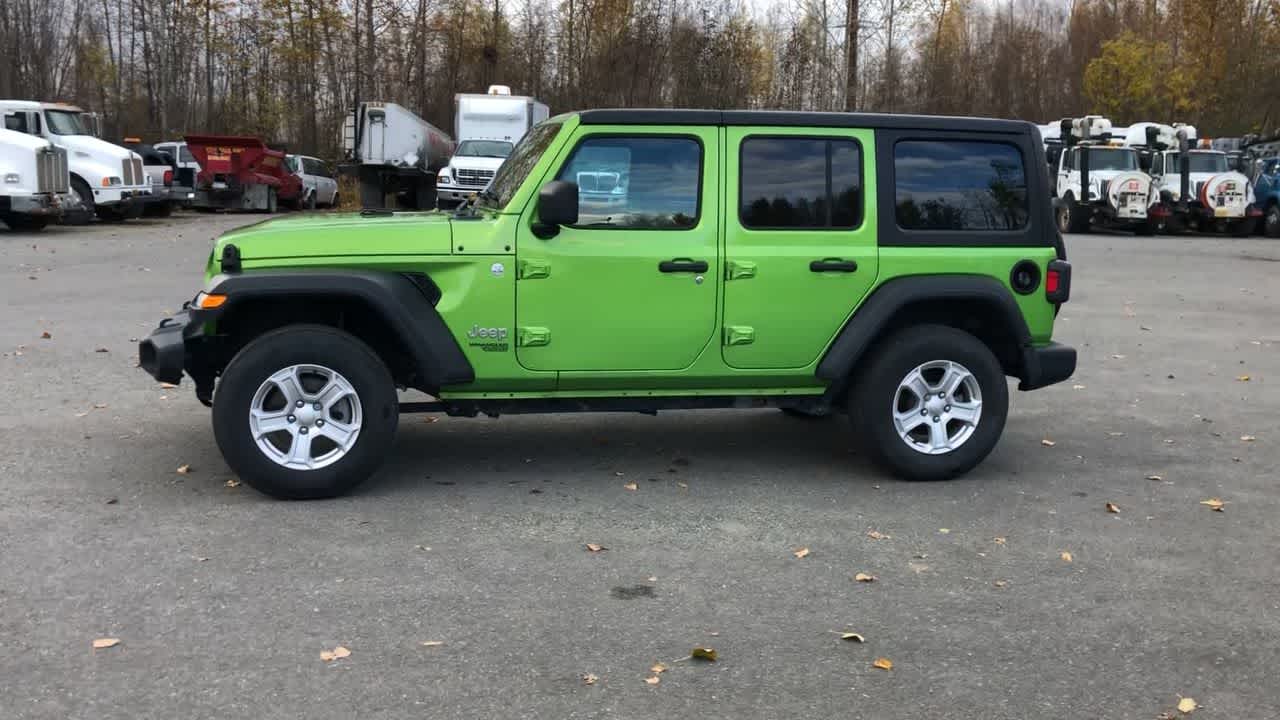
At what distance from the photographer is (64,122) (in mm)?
26172

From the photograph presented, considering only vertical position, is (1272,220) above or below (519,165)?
above

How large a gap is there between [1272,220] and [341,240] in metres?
32.0

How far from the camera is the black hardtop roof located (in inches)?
250

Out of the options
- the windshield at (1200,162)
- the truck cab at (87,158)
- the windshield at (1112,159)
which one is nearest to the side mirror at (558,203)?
the truck cab at (87,158)

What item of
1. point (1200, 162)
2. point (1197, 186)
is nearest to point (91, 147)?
point (1197, 186)

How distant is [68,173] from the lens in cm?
2503

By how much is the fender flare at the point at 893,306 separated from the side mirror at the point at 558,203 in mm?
1498

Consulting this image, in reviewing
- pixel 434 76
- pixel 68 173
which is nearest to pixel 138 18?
pixel 434 76

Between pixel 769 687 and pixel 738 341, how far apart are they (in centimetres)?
266

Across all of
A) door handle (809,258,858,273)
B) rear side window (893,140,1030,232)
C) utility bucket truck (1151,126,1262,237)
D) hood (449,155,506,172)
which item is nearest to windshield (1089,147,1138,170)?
utility bucket truck (1151,126,1262,237)

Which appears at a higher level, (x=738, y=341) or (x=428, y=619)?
(x=738, y=341)

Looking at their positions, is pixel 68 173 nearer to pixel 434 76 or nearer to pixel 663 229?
pixel 663 229

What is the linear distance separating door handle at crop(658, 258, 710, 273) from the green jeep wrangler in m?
0.01

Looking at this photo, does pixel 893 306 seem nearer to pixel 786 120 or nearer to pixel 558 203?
pixel 786 120
